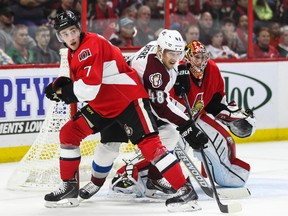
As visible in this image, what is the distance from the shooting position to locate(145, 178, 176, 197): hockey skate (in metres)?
5.69

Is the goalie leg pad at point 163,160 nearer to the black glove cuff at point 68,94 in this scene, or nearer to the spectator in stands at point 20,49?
the black glove cuff at point 68,94

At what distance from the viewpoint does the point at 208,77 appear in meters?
5.90

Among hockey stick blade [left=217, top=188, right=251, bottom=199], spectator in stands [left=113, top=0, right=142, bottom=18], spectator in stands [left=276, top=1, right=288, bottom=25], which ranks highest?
spectator in stands [left=113, top=0, right=142, bottom=18]

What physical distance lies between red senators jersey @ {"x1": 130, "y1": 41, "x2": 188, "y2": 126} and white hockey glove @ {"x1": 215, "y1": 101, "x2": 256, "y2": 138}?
669 mm

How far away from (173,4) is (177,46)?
3.23 meters

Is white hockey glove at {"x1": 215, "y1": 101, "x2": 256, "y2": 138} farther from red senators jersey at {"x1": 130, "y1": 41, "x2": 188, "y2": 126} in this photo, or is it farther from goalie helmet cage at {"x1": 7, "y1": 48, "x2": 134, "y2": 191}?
goalie helmet cage at {"x1": 7, "y1": 48, "x2": 134, "y2": 191}

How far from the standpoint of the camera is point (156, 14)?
823 centimetres

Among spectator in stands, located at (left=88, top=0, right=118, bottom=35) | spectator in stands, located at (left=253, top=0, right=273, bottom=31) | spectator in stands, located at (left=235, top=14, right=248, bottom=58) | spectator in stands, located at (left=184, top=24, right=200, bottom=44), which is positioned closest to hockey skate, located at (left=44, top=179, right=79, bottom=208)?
spectator in stands, located at (left=88, top=0, right=118, bottom=35)

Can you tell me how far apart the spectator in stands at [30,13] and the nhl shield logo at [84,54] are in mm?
2368

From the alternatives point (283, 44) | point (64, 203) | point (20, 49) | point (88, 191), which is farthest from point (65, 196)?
point (283, 44)

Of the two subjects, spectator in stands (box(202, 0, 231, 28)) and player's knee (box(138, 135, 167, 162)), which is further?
spectator in stands (box(202, 0, 231, 28))

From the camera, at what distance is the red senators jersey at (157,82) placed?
17.2 ft

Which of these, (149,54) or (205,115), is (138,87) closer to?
(149,54)

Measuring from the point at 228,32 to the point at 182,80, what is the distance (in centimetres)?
331
